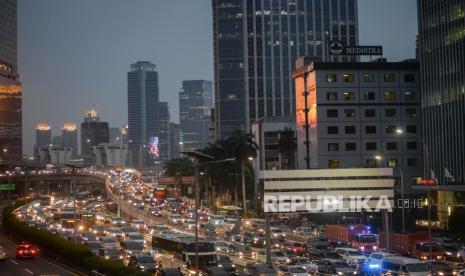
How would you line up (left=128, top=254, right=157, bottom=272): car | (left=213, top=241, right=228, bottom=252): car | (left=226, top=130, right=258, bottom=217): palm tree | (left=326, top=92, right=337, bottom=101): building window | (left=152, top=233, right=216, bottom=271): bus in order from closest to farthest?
(left=128, top=254, right=157, bottom=272): car
(left=152, top=233, right=216, bottom=271): bus
(left=213, top=241, right=228, bottom=252): car
(left=326, top=92, right=337, bottom=101): building window
(left=226, top=130, right=258, bottom=217): palm tree

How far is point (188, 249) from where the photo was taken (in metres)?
58.0

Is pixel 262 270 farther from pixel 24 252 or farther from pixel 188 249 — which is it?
pixel 24 252

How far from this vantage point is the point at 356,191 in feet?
196

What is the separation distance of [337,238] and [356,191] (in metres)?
18.4

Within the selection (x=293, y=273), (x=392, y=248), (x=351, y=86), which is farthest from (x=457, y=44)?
(x=293, y=273)

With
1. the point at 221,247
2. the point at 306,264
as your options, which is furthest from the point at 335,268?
the point at 221,247

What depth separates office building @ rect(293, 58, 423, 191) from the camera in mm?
123875

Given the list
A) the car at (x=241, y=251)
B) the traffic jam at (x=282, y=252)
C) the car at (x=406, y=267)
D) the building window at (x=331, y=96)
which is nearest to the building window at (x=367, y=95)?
the building window at (x=331, y=96)

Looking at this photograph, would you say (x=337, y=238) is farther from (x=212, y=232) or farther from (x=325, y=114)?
(x=325, y=114)

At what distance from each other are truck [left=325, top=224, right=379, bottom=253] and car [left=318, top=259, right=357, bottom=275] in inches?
620

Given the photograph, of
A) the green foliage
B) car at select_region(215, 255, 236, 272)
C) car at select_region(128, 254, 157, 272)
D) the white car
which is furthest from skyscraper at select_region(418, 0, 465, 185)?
car at select_region(128, 254, 157, 272)

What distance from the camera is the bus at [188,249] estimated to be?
177 feet

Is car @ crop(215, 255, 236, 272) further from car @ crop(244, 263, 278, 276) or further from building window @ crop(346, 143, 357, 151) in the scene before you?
building window @ crop(346, 143, 357, 151)

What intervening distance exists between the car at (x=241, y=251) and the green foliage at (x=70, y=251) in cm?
1608
